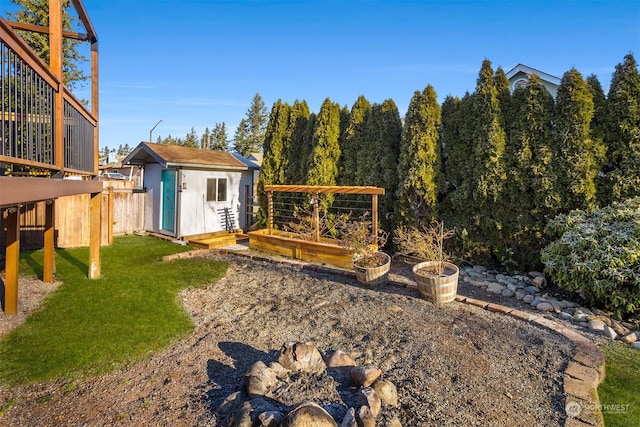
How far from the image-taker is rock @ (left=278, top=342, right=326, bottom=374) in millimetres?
2893

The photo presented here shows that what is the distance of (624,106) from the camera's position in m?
5.73

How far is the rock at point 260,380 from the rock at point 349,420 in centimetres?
68

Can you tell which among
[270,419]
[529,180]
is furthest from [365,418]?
[529,180]

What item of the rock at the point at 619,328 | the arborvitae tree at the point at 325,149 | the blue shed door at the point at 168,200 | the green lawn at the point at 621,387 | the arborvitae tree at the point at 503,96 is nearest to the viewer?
the green lawn at the point at 621,387

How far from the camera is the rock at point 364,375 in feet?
8.72

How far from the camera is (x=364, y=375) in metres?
2.68

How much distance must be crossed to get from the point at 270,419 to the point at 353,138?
25.6ft

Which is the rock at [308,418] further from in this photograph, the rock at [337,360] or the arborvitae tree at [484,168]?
the arborvitae tree at [484,168]

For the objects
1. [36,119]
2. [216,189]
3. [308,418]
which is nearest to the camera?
[308,418]

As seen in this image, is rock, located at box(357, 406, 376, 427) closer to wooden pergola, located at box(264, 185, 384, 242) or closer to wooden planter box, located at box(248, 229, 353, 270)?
wooden pergola, located at box(264, 185, 384, 242)

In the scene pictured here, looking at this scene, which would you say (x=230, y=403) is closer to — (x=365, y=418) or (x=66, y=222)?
(x=365, y=418)

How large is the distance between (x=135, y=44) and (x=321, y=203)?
8136mm

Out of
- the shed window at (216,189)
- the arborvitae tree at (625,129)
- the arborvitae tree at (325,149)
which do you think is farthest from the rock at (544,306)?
the shed window at (216,189)

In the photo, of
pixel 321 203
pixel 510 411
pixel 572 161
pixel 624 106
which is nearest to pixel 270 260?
pixel 321 203
